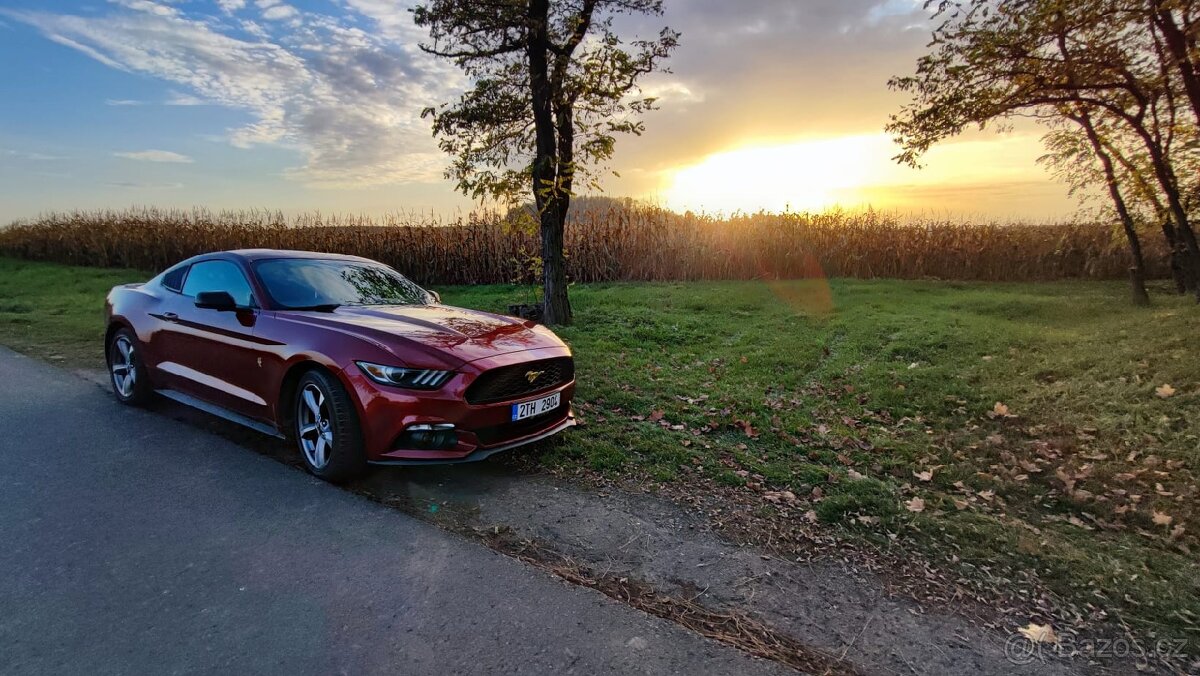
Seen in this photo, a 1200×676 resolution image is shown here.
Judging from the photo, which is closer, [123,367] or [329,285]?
[329,285]

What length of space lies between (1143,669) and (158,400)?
7621mm

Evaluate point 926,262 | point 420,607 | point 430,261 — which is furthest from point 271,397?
point 926,262

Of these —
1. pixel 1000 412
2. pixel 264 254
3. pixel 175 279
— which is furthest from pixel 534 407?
pixel 1000 412

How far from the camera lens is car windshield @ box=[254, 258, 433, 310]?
492cm

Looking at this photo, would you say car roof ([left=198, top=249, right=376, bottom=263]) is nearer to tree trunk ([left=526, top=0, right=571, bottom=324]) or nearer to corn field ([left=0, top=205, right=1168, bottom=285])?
tree trunk ([left=526, top=0, right=571, bottom=324])

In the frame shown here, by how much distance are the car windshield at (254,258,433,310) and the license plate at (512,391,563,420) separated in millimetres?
1743

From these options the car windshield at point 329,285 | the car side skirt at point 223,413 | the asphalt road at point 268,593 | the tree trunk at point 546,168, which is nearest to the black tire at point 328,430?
the asphalt road at point 268,593

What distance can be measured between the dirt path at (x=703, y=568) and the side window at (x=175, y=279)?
7.69ft

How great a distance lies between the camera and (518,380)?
4.38 meters

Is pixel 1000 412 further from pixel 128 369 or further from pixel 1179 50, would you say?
pixel 128 369

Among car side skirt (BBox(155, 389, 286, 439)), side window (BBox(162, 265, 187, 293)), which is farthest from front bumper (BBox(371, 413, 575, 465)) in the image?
side window (BBox(162, 265, 187, 293))

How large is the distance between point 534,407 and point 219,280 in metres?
3.18

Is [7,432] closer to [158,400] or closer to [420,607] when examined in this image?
[158,400]

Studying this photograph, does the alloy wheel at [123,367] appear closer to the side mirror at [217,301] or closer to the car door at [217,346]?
the car door at [217,346]
